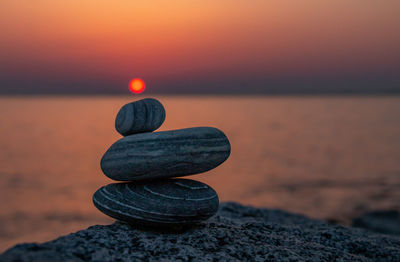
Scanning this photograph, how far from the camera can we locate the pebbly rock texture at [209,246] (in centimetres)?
322

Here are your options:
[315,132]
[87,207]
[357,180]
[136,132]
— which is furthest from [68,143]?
[136,132]

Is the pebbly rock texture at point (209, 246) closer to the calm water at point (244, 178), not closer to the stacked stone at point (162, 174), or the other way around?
the stacked stone at point (162, 174)

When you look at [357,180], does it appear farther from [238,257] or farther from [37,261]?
[37,261]

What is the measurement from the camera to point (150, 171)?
411 cm

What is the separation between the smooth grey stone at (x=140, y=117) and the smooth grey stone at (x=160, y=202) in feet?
2.19

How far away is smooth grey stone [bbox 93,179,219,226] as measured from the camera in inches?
160

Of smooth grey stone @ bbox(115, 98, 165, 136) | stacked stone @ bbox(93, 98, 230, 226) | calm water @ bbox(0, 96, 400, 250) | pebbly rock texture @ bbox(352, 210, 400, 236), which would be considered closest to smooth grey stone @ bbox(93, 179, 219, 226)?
stacked stone @ bbox(93, 98, 230, 226)

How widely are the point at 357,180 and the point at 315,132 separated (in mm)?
25248

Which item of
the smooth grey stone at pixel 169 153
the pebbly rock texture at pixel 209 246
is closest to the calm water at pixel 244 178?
the pebbly rock texture at pixel 209 246

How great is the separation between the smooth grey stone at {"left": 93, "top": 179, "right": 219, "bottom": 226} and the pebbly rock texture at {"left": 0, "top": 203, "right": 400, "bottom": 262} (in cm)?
17

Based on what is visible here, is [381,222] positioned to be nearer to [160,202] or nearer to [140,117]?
[160,202]

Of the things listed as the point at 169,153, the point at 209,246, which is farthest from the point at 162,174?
the point at 209,246

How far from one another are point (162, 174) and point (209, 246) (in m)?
0.93

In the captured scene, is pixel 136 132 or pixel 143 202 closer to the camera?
pixel 143 202
